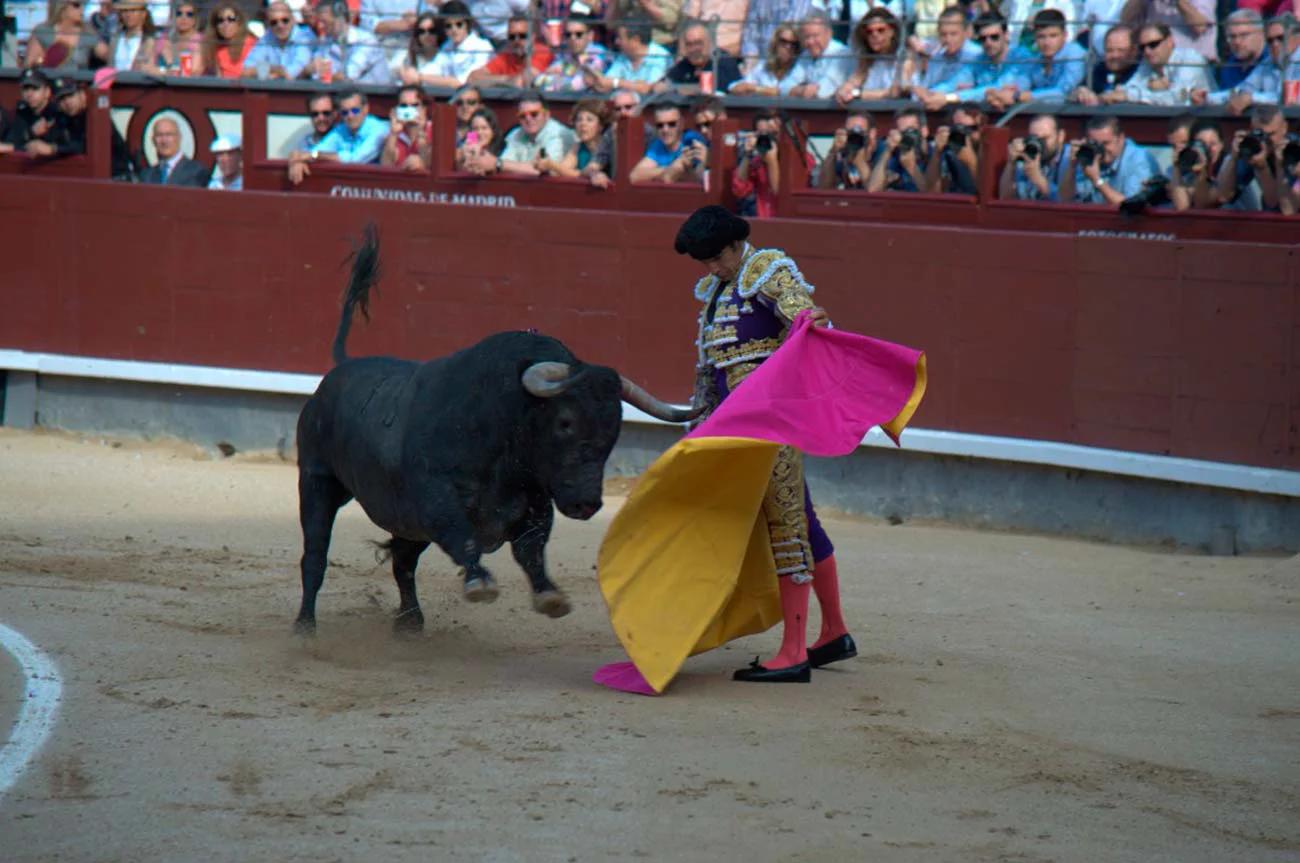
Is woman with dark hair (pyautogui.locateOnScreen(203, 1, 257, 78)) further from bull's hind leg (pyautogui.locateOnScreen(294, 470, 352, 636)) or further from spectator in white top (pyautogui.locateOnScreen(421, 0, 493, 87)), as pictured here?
bull's hind leg (pyautogui.locateOnScreen(294, 470, 352, 636))

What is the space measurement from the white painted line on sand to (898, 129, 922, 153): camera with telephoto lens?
16.4 ft

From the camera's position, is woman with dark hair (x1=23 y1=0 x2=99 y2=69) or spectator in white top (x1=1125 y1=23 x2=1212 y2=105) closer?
spectator in white top (x1=1125 y1=23 x2=1212 y2=105)

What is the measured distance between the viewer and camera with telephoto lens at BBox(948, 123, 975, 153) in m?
8.67

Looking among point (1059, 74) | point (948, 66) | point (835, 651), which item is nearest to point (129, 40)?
point (948, 66)

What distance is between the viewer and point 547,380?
16.5ft

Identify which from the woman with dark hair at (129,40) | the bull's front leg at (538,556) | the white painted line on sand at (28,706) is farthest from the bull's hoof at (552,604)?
the woman with dark hair at (129,40)

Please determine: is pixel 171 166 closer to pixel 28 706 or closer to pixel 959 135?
pixel 959 135

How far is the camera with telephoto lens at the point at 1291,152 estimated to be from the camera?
754cm

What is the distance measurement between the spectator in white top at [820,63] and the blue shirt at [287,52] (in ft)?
11.0

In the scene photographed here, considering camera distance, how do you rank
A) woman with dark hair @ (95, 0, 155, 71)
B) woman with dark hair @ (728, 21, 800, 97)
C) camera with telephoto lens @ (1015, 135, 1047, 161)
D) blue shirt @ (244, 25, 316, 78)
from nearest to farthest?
camera with telephoto lens @ (1015, 135, 1047, 161) < woman with dark hair @ (728, 21, 800, 97) < blue shirt @ (244, 25, 316, 78) < woman with dark hair @ (95, 0, 155, 71)

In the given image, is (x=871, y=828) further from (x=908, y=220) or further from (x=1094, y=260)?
(x=908, y=220)

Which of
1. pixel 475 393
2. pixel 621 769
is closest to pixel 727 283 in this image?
pixel 475 393

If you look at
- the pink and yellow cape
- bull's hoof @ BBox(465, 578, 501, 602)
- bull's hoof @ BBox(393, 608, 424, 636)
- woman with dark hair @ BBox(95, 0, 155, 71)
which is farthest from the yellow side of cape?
woman with dark hair @ BBox(95, 0, 155, 71)

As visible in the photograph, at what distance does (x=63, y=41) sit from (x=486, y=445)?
8163 mm
